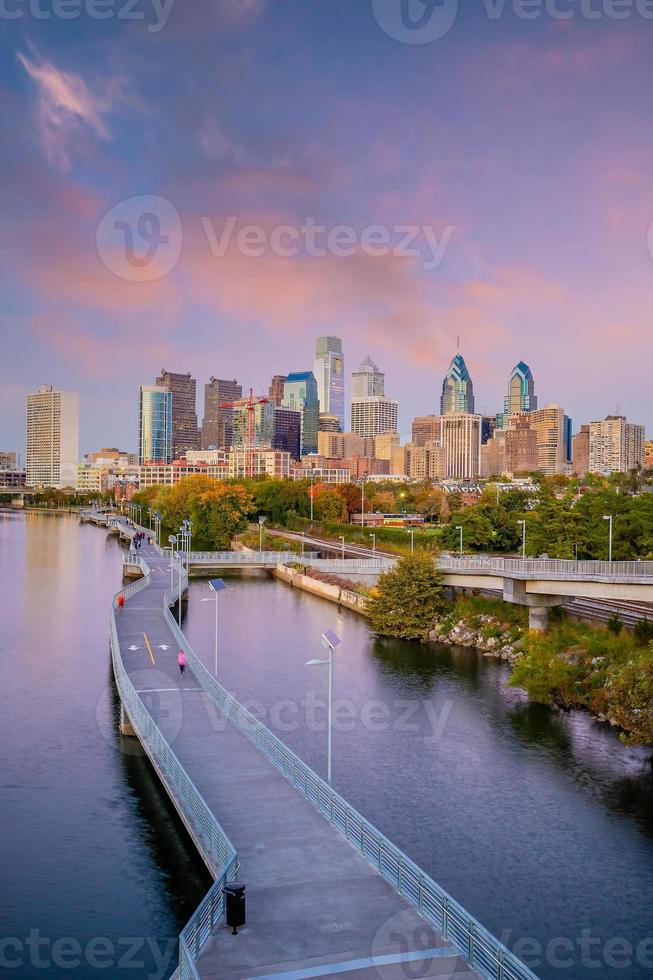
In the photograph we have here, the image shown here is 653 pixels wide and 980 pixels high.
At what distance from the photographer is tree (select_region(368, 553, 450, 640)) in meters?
53.1

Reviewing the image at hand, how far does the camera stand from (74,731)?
32.5m

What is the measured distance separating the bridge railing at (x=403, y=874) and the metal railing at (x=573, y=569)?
23931 mm

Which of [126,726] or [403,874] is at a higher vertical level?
[403,874]

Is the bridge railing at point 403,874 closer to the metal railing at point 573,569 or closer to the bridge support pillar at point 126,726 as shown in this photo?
the bridge support pillar at point 126,726

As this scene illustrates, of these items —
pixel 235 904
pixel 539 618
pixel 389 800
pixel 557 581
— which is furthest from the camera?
pixel 539 618

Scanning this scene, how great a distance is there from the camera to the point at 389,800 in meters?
26.4

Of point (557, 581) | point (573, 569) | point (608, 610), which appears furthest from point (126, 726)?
point (608, 610)

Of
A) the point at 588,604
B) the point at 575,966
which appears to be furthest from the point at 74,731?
the point at 588,604

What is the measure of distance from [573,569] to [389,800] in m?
24.0

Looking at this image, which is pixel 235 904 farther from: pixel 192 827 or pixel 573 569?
pixel 573 569

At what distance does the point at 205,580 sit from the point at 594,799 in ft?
185

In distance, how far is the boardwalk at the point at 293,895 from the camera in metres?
14.6

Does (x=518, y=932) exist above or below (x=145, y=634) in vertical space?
below

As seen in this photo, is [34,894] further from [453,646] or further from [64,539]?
[64,539]
